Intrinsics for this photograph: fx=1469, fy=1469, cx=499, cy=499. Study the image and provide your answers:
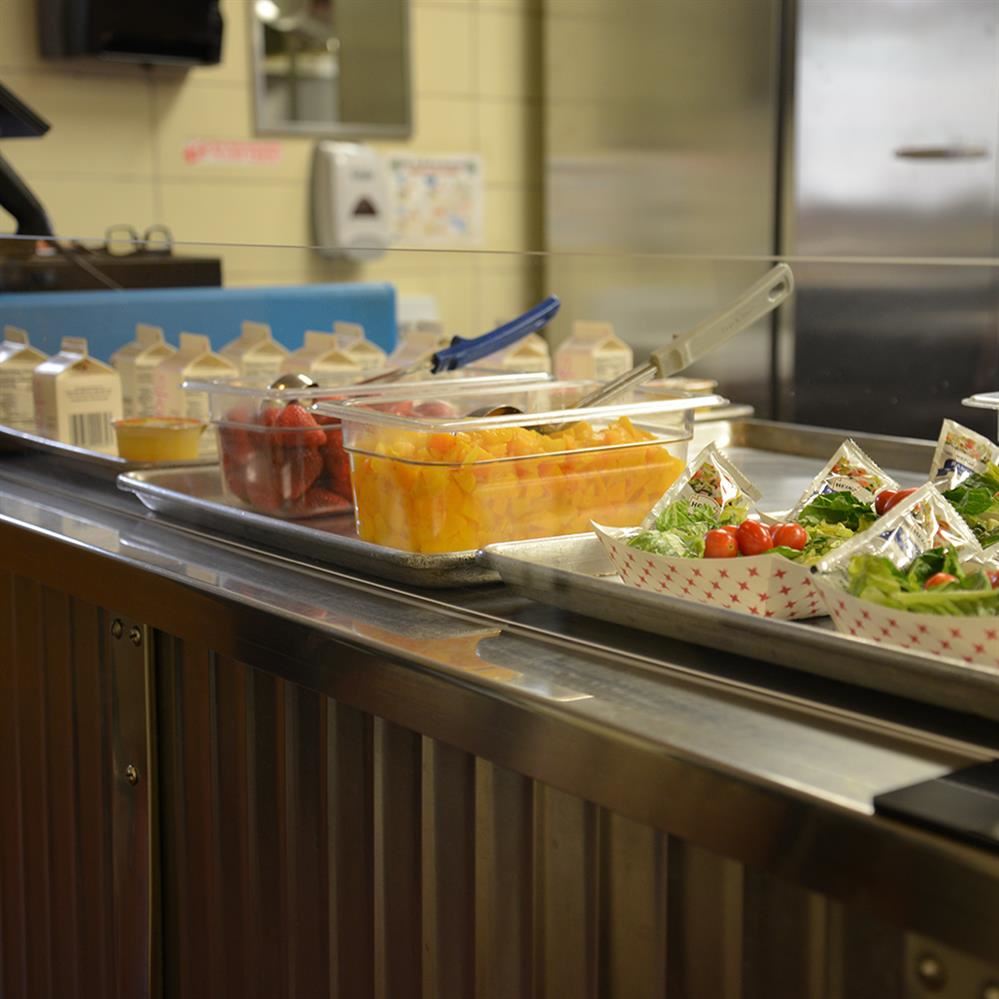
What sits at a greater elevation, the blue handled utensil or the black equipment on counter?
the blue handled utensil

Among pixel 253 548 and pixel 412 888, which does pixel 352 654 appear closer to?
pixel 412 888

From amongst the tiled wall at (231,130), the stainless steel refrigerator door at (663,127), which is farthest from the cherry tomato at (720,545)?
the tiled wall at (231,130)

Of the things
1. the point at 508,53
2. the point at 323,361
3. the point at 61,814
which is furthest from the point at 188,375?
the point at 508,53

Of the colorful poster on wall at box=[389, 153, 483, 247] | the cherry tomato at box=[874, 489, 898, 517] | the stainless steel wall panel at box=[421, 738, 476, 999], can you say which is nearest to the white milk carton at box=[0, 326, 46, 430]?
the stainless steel wall panel at box=[421, 738, 476, 999]

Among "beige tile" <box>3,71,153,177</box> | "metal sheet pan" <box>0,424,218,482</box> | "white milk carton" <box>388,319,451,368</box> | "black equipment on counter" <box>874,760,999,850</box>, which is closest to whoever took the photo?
"black equipment on counter" <box>874,760,999,850</box>

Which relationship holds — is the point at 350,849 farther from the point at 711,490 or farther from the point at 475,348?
the point at 475,348

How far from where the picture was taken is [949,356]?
2.05 metres

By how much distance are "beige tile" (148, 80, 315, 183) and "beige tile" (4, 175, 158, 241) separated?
3.8 inches

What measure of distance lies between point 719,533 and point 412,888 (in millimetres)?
295

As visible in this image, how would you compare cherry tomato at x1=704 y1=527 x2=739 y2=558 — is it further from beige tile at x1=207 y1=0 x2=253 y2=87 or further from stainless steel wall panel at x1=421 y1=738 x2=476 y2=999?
beige tile at x1=207 y1=0 x2=253 y2=87

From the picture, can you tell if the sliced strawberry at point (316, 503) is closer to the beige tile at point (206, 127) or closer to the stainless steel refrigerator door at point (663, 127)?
the stainless steel refrigerator door at point (663, 127)

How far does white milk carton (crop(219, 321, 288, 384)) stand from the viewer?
5.72 feet

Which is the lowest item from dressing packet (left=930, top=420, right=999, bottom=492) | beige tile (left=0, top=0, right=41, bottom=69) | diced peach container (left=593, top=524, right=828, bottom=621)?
diced peach container (left=593, top=524, right=828, bottom=621)

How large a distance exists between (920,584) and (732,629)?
0.11 m
